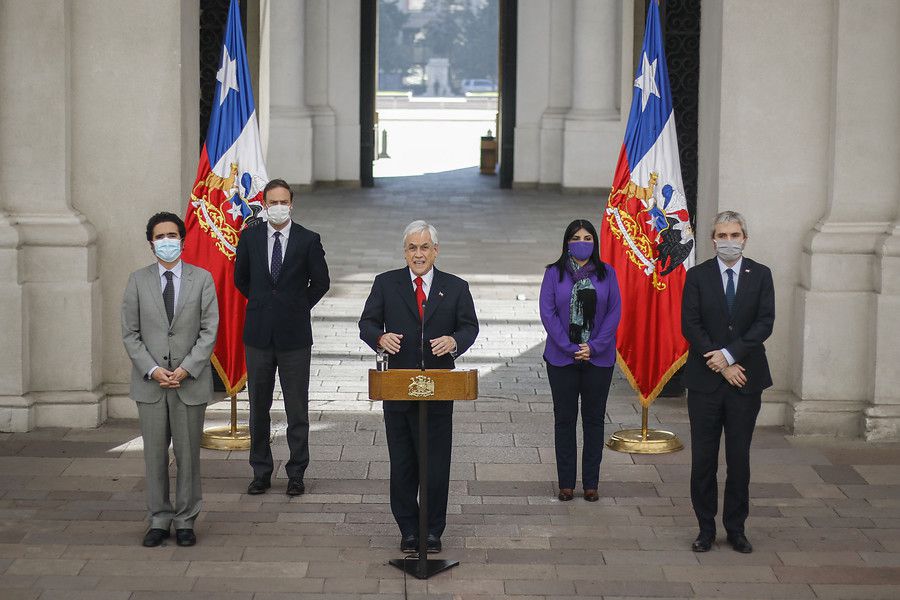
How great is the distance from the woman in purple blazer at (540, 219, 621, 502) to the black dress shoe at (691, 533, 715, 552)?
3.30 ft

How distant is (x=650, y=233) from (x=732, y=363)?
2390 mm

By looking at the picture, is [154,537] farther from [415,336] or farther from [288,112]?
[288,112]

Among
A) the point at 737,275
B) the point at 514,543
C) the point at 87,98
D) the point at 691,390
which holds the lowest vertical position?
the point at 514,543

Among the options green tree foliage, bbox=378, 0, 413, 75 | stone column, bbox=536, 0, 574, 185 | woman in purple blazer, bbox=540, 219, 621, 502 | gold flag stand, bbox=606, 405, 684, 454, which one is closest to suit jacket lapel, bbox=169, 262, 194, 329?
woman in purple blazer, bbox=540, 219, 621, 502

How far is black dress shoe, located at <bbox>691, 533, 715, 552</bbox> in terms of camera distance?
289 inches

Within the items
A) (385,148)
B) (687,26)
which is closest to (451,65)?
(385,148)

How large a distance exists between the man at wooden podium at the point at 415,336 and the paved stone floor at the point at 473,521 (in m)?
0.36

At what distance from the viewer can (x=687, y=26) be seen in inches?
433

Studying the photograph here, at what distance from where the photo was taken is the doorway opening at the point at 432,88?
27.0m

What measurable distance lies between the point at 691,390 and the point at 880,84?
3.52 meters

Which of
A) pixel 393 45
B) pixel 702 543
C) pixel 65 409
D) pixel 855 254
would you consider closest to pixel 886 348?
pixel 855 254

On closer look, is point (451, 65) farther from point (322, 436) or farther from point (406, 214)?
point (322, 436)

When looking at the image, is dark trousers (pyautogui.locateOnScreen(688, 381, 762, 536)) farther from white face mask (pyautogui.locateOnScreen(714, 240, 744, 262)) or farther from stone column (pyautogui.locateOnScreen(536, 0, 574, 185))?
stone column (pyautogui.locateOnScreen(536, 0, 574, 185))

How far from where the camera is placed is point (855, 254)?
384 inches
